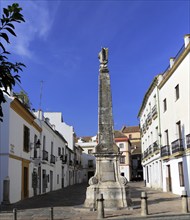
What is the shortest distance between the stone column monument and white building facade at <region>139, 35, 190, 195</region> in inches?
225

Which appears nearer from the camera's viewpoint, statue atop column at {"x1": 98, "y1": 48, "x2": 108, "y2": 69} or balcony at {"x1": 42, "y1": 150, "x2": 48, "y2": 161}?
statue atop column at {"x1": 98, "y1": 48, "x2": 108, "y2": 69}

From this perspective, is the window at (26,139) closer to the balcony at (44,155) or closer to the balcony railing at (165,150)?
the balcony at (44,155)

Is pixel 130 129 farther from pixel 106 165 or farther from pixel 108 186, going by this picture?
pixel 108 186

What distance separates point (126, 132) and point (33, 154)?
57947mm

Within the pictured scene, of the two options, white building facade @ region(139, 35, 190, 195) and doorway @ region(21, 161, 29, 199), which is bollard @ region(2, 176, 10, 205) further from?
white building facade @ region(139, 35, 190, 195)

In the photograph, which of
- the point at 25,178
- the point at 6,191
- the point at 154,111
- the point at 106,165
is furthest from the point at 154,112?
the point at 6,191

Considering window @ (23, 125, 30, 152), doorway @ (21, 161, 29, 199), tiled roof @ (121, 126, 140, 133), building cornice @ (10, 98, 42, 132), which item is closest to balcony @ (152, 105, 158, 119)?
building cornice @ (10, 98, 42, 132)

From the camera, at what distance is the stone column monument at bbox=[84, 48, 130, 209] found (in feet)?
40.9

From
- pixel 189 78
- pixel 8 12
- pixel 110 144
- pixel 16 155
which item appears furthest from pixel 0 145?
pixel 8 12

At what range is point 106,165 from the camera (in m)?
13.2

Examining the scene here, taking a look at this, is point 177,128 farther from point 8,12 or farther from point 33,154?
point 8,12

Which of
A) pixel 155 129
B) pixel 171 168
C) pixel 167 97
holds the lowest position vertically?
pixel 171 168

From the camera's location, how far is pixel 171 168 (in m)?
21.4

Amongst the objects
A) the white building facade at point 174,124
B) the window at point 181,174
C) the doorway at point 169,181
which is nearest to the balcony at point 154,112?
the white building facade at point 174,124
